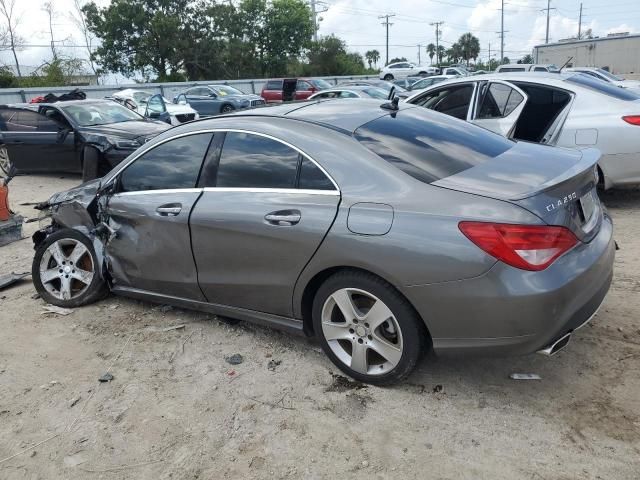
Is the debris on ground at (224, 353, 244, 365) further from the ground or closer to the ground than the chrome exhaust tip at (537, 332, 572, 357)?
closer to the ground

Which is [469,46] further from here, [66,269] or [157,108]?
[66,269]

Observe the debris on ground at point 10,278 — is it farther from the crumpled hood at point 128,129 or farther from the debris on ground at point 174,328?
the crumpled hood at point 128,129

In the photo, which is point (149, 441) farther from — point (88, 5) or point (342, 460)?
point (88, 5)

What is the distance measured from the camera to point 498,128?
6.51 meters

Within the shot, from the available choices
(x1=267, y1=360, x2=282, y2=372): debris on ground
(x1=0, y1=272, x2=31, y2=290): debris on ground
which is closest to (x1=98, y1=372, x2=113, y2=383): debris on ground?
(x1=267, y1=360, x2=282, y2=372): debris on ground

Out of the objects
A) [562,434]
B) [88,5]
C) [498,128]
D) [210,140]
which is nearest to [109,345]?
[210,140]

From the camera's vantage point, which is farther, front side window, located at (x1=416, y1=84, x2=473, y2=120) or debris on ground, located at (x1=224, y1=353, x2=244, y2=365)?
front side window, located at (x1=416, y1=84, x2=473, y2=120)

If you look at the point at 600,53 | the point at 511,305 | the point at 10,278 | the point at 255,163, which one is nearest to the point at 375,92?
the point at 10,278

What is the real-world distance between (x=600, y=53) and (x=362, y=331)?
51916 millimetres

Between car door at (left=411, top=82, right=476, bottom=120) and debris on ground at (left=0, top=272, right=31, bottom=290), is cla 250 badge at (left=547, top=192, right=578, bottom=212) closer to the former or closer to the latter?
car door at (left=411, top=82, right=476, bottom=120)

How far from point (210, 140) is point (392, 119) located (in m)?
1.21

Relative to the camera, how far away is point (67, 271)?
4.55 m

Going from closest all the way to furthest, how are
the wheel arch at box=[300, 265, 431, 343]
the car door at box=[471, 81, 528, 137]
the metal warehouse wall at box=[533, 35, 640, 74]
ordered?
the wheel arch at box=[300, 265, 431, 343] < the car door at box=[471, 81, 528, 137] < the metal warehouse wall at box=[533, 35, 640, 74]

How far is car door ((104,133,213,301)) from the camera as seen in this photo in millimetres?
3734
